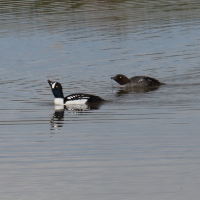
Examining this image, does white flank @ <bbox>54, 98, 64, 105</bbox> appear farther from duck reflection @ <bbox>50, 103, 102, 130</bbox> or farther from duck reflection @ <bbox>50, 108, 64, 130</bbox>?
duck reflection @ <bbox>50, 108, 64, 130</bbox>

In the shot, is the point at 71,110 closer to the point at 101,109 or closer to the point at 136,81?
the point at 101,109

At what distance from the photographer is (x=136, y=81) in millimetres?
23484

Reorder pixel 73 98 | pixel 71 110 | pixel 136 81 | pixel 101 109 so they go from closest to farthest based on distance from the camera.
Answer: pixel 101 109
pixel 71 110
pixel 73 98
pixel 136 81

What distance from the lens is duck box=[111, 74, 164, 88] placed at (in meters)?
23.1

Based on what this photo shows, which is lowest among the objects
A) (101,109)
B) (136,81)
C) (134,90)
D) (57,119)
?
(134,90)

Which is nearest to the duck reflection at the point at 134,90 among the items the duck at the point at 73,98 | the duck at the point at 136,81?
the duck at the point at 136,81

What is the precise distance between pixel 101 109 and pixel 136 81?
15.8 ft

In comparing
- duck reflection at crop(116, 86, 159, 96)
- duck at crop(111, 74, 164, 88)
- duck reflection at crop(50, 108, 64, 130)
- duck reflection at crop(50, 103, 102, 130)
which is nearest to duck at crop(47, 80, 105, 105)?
duck reflection at crop(50, 103, 102, 130)

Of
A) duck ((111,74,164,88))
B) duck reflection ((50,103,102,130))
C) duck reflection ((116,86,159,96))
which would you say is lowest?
duck reflection ((116,86,159,96))

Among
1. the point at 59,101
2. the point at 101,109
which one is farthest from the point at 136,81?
the point at 101,109

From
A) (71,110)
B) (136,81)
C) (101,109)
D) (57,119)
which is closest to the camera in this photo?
(57,119)

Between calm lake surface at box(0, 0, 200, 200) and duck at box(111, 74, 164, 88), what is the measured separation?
14.9 inches

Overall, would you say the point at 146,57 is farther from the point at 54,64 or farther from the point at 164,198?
the point at 164,198

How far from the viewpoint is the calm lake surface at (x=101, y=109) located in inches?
450
